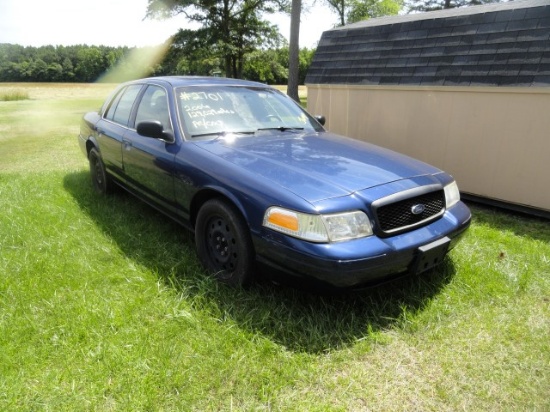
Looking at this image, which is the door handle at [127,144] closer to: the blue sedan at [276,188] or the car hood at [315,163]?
the blue sedan at [276,188]

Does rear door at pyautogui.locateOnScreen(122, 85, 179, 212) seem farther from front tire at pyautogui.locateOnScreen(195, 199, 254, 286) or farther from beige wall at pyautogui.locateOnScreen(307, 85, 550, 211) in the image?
beige wall at pyautogui.locateOnScreen(307, 85, 550, 211)

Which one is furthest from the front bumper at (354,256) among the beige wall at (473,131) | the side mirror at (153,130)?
the beige wall at (473,131)

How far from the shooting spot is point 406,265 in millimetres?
2480

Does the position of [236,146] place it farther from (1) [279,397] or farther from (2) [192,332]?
(1) [279,397]

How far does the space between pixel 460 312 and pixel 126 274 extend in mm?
2480

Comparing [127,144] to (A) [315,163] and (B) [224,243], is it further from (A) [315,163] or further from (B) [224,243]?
(A) [315,163]

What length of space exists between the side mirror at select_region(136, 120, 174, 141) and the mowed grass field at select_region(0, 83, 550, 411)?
1015 mm

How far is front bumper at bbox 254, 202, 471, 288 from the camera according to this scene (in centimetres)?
226

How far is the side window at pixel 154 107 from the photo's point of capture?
355 cm

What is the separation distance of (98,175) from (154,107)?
1.82 meters

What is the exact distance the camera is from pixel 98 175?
5.13 metres

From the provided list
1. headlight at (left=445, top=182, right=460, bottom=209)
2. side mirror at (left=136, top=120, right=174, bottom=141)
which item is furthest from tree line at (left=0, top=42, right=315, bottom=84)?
headlight at (left=445, top=182, right=460, bottom=209)

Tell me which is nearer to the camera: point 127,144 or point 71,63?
point 127,144

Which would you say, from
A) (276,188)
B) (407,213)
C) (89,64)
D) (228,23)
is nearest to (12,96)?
(228,23)
